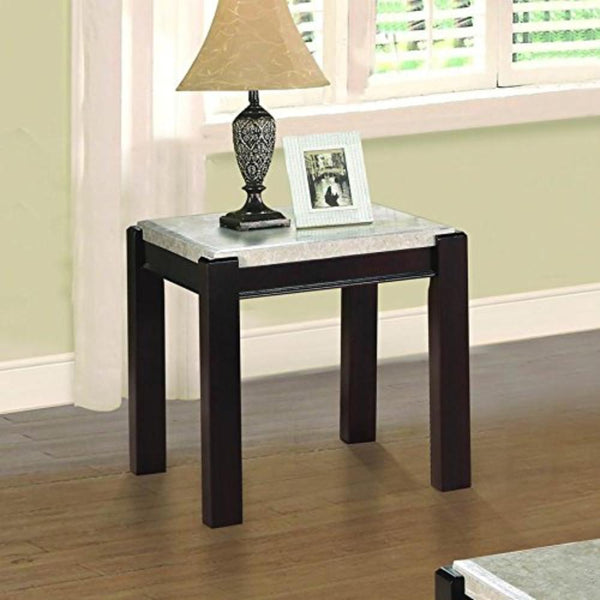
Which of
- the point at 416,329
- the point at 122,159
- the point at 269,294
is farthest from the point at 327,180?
the point at 416,329

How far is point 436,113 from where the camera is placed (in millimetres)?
4828

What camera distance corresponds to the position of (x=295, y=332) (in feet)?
15.6

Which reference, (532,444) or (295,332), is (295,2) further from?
(532,444)

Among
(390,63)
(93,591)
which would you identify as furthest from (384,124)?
(93,591)

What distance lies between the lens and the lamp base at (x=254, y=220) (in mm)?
3633

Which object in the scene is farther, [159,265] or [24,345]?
[24,345]

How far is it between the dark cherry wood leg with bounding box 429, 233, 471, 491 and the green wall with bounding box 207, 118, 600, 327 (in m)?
1.10

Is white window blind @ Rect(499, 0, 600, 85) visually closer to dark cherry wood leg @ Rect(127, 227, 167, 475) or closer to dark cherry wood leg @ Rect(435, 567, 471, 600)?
dark cherry wood leg @ Rect(127, 227, 167, 475)

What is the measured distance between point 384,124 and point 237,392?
1.53 meters

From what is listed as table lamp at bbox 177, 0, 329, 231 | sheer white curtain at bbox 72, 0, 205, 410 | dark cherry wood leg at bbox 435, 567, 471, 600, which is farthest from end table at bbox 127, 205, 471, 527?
dark cherry wood leg at bbox 435, 567, 471, 600

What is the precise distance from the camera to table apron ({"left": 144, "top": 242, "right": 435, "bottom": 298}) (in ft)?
11.4

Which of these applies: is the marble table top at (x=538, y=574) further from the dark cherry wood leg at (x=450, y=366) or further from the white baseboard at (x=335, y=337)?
the white baseboard at (x=335, y=337)

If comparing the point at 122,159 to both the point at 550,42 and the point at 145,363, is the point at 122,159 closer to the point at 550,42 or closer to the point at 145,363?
the point at 145,363

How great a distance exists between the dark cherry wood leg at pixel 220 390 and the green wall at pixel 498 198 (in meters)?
1.23
